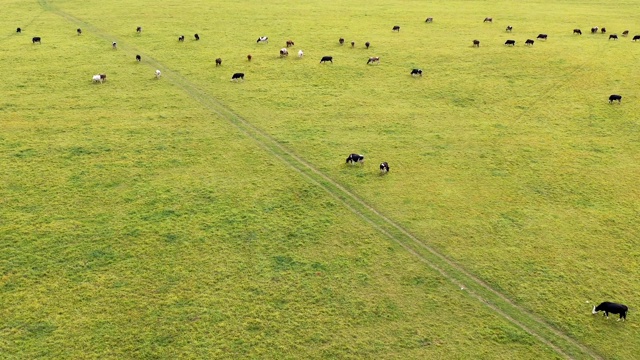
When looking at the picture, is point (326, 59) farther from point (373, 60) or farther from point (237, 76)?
point (237, 76)

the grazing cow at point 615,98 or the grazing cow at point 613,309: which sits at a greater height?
the grazing cow at point 615,98

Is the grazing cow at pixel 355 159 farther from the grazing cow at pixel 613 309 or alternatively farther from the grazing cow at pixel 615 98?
the grazing cow at pixel 615 98

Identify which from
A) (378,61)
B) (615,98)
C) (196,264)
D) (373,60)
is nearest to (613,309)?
(196,264)

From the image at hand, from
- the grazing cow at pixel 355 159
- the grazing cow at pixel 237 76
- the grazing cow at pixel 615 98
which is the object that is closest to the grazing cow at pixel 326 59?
the grazing cow at pixel 237 76

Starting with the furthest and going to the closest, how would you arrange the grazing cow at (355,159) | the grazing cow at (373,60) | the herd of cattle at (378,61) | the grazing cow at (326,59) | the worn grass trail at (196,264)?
1. the grazing cow at (373,60)
2. the grazing cow at (326,59)
3. the grazing cow at (355,159)
4. the herd of cattle at (378,61)
5. the worn grass trail at (196,264)

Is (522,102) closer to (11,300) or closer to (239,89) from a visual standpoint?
(239,89)

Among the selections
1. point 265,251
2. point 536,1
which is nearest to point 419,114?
point 265,251
